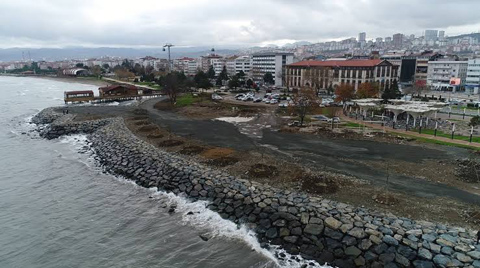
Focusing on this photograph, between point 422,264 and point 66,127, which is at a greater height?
point 66,127

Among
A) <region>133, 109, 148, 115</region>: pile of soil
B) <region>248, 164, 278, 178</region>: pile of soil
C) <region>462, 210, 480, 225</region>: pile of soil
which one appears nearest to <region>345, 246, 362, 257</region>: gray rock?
<region>462, 210, 480, 225</region>: pile of soil

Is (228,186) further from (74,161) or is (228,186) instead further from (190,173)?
(74,161)

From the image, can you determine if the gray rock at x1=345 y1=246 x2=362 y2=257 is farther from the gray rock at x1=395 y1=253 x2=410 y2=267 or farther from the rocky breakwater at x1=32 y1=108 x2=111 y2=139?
the rocky breakwater at x1=32 y1=108 x2=111 y2=139

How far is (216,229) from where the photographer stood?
644 inches

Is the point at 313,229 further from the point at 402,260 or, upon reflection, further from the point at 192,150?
the point at 192,150

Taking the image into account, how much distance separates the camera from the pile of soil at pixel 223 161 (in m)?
23.7

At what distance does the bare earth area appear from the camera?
676 inches

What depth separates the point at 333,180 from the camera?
20.1m

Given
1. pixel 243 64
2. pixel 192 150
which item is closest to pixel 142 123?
pixel 192 150

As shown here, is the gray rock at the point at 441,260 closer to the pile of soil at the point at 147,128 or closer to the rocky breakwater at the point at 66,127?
the pile of soil at the point at 147,128

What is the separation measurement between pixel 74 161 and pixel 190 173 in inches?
497

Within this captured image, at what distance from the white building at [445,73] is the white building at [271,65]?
4237 cm

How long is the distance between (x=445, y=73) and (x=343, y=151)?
82.0 metres

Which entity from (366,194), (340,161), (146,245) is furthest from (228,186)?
(340,161)
